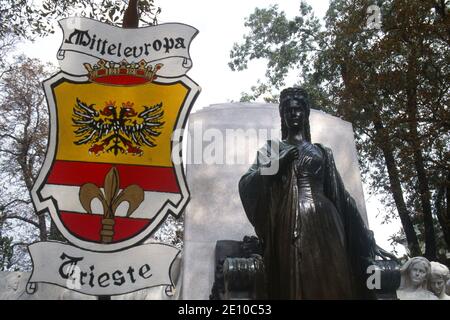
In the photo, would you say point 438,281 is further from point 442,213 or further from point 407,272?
point 442,213

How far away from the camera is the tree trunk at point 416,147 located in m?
12.0

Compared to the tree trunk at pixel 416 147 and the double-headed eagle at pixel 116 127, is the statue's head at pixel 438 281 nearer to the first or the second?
the double-headed eagle at pixel 116 127

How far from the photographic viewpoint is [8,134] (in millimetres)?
16250

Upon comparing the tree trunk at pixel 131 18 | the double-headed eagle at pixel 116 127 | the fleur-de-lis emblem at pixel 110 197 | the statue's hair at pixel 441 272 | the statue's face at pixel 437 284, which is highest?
the tree trunk at pixel 131 18

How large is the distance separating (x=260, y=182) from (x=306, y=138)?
0.59 meters

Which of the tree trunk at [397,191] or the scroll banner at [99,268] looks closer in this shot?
the scroll banner at [99,268]

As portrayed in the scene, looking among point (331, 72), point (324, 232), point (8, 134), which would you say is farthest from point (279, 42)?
point (324, 232)

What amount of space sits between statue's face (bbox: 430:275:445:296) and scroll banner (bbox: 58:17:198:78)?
153 inches

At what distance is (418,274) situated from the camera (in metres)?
5.66

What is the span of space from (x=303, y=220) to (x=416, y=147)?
370 inches

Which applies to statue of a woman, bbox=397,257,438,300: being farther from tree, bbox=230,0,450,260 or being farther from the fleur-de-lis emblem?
tree, bbox=230,0,450,260

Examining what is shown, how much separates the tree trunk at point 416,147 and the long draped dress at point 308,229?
29.3ft

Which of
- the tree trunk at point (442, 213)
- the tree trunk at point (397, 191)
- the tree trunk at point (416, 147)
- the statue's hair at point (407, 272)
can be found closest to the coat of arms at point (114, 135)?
the statue's hair at point (407, 272)

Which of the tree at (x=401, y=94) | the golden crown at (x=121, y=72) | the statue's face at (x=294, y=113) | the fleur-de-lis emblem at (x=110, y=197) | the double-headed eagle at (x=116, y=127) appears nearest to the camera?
the statue's face at (x=294, y=113)
